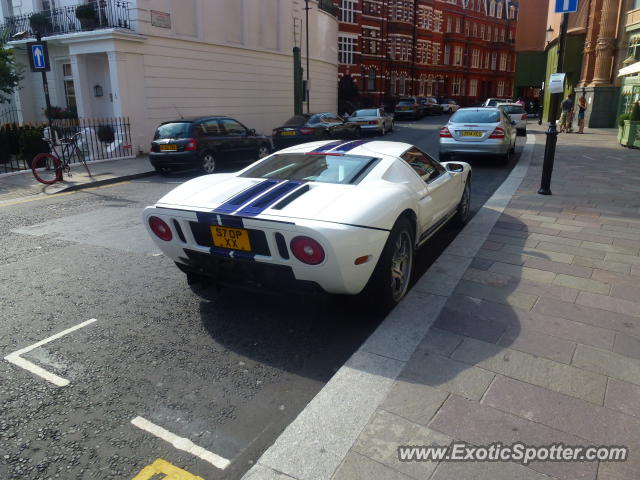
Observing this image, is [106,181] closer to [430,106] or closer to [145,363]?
[145,363]

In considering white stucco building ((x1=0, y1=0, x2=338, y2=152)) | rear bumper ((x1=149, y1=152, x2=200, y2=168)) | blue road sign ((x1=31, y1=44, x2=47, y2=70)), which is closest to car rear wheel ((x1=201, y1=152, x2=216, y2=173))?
rear bumper ((x1=149, y1=152, x2=200, y2=168))

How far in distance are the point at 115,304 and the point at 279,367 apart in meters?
1.88

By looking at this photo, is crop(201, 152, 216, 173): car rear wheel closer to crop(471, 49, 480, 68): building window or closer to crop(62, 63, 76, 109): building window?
crop(62, 63, 76, 109): building window

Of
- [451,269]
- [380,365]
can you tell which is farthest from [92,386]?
[451,269]

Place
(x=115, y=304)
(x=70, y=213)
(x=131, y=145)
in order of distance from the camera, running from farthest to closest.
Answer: (x=131, y=145), (x=70, y=213), (x=115, y=304)

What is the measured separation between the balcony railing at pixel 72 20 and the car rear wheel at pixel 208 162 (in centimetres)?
803

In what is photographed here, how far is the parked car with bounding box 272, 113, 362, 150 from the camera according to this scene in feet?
55.3

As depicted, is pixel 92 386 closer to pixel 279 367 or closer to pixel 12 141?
pixel 279 367

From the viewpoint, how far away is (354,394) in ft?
9.39

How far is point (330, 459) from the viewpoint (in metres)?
2.35

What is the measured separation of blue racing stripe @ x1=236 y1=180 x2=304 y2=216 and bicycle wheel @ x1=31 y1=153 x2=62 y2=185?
30.1 ft

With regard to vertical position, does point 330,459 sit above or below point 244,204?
below

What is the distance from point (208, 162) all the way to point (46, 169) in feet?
13.5

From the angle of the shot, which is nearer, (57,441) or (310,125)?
(57,441)
